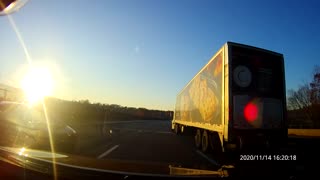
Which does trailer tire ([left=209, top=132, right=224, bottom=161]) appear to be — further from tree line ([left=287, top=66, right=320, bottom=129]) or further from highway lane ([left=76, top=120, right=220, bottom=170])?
tree line ([left=287, top=66, right=320, bottom=129])

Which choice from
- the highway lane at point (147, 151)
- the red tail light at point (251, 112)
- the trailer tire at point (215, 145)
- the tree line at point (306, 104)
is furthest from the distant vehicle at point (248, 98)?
the tree line at point (306, 104)

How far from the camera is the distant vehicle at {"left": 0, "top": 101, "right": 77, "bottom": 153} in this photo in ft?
34.6

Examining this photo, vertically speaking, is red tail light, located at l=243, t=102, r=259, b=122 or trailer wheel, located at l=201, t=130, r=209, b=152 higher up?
red tail light, located at l=243, t=102, r=259, b=122

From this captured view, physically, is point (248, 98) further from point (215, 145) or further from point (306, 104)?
point (306, 104)

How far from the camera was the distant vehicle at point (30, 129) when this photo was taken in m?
10.5

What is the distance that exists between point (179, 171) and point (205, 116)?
592 inches

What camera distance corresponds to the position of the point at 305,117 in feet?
248

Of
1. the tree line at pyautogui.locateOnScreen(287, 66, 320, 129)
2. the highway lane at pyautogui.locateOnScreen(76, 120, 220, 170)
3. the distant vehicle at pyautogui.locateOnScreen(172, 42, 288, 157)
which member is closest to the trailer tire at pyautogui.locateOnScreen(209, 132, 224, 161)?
the distant vehicle at pyautogui.locateOnScreen(172, 42, 288, 157)

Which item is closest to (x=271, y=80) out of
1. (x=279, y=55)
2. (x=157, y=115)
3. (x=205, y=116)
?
(x=279, y=55)

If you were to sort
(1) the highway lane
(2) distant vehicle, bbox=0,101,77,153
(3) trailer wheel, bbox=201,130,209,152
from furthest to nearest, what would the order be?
(3) trailer wheel, bbox=201,130,209,152
(1) the highway lane
(2) distant vehicle, bbox=0,101,77,153

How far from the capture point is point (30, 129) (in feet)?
41.2

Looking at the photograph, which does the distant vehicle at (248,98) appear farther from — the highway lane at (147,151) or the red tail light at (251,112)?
the highway lane at (147,151)

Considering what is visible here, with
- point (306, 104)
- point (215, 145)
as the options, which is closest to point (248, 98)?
point (215, 145)

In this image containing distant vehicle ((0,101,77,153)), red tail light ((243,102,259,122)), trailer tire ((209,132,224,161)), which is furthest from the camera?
trailer tire ((209,132,224,161))
